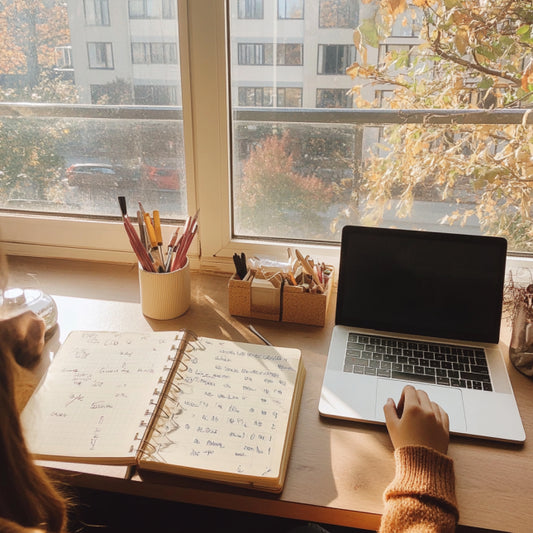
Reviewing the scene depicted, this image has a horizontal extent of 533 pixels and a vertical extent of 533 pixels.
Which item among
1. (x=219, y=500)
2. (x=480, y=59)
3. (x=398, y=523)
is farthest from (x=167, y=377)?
(x=480, y=59)

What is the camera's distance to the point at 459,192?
1.18 m

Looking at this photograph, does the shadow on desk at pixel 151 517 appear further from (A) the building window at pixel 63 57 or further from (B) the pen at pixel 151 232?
(A) the building window at pixel 63 57

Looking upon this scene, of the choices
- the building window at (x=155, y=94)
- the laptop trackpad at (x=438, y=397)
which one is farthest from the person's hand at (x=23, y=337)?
the building window at (x=155, y=94)

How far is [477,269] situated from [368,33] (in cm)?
51

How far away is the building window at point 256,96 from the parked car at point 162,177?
0.77 ft

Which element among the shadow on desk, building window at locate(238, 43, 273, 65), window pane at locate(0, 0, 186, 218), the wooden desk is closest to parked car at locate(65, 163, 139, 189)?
window pane at locate(0, 0, 186, 218)

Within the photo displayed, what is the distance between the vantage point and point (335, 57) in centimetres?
113

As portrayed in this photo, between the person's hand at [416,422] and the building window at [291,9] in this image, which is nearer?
the person's hand at [416,422]

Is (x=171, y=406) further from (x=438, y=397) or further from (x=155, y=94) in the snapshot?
(x=155, y=94)

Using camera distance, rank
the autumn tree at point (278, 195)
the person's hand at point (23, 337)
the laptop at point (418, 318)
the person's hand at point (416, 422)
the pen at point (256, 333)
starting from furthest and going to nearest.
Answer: the autumn tree at point (278, 195), the pen at point (256, 333), the laptop at point (418, 318), the person's hand at point (416, 422), the person's hand at point (23, 337)

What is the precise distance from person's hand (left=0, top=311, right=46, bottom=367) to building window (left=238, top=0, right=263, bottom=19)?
0.74 m

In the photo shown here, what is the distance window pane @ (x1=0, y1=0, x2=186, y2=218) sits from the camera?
1202 mm

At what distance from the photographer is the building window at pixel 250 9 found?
1.13 metres

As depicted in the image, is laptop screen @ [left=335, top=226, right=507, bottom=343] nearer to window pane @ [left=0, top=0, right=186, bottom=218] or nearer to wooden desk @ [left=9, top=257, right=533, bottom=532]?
wooden desk @ [left=9, top=257, right=533, bottom=532]
